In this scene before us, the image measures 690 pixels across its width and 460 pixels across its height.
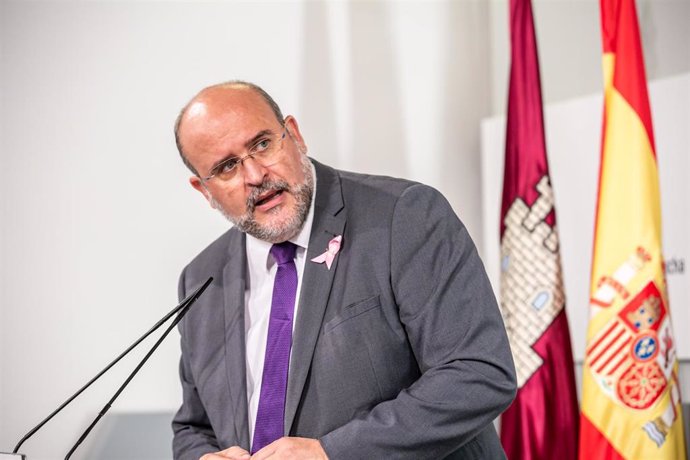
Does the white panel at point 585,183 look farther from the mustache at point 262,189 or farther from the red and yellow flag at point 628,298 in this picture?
the mustache at point 262,189

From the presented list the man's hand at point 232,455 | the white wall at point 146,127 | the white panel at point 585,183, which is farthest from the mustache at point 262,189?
the white panel at point 585,183

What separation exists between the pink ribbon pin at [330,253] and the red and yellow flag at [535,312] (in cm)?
94

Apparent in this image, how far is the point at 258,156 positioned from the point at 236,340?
1.38 feet

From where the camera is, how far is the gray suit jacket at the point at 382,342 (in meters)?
1.43

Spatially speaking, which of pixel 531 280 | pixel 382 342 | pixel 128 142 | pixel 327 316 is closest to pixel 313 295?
pixel 327 316

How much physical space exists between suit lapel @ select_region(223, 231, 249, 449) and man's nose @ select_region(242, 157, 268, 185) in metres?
0.25

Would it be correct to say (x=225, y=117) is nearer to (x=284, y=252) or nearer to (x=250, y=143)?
(x=250, y=143)

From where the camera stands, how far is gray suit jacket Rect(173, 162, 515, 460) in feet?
4.68

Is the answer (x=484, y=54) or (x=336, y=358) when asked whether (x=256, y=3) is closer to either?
(x=484, y=54)

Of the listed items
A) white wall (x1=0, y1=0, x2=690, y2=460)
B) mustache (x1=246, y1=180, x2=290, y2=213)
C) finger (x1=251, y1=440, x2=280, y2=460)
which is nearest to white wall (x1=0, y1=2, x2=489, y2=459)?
white wall (x1=0, y1=0, x2=690, y2=460)

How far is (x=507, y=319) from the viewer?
8.01 ft

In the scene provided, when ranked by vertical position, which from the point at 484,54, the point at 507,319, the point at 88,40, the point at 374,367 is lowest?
the point at 507,319

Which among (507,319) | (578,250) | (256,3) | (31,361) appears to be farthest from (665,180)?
(31,361)

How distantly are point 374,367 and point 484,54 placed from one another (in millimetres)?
1815
